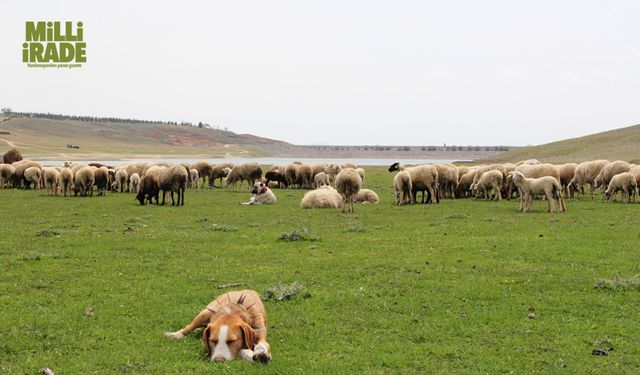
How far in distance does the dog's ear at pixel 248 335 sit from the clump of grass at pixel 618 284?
6.40m

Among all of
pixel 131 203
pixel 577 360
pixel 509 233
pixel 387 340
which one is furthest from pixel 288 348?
pixel 131 203

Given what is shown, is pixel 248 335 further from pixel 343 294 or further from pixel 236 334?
pixel 343 294

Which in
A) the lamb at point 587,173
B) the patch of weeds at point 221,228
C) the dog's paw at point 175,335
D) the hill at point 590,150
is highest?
the hill at point 590,150

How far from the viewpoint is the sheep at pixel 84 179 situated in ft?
104

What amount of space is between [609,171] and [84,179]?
26.8 metres

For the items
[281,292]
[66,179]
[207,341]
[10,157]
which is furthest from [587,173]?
[10,157]

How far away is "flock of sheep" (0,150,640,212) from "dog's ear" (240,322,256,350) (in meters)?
16.9

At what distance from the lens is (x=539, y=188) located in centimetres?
2284

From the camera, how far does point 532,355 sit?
23.5ft

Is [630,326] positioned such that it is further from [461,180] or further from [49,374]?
[461,180]

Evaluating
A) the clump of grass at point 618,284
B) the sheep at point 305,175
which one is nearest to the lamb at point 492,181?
the sheep at point 305,175

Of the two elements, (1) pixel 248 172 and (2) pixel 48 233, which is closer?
(2) pixel 48 233

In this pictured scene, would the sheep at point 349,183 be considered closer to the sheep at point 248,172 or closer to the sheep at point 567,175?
the sheep at point 567,175

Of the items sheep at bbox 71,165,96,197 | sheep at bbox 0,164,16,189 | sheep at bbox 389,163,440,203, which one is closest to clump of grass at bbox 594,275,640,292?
sheep at bbox 389,163,440,203
